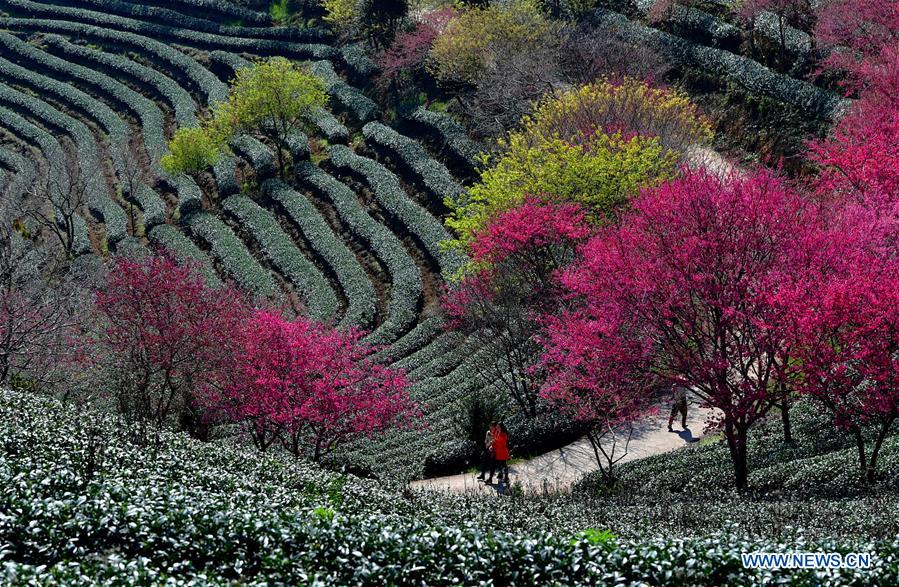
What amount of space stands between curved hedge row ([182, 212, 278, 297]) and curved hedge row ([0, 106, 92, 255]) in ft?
18.6

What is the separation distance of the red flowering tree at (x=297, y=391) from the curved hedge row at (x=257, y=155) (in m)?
26.1

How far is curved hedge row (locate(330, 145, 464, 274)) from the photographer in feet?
Result: 133

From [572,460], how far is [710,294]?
7.69 m

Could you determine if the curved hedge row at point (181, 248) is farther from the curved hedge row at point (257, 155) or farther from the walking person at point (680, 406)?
the walking person at point (680, 406)

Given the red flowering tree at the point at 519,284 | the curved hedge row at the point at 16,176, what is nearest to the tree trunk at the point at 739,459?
the red flowering tree at the point at 519,284

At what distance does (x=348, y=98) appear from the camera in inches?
2199

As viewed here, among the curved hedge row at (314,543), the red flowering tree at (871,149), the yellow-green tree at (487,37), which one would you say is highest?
the yellow-green tree at (487,37)

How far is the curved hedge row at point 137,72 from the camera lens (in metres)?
59.8

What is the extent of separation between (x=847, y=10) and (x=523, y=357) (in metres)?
24.8

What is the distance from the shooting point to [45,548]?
13086mm

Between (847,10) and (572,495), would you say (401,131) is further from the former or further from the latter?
(572,495)

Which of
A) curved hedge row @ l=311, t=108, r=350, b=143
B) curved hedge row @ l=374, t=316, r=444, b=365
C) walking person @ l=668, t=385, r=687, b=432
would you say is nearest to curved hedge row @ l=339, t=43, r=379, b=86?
curved hedge row @ l=311, t=108, r=350, b=143

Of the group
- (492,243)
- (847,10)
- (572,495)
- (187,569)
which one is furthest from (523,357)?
(847,10)

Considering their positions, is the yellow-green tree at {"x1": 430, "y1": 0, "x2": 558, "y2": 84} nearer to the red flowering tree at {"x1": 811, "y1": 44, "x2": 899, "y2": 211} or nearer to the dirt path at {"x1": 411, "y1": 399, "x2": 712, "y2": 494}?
the red flowering tree at {"x1": 811, "y1": 44, "x2": 899, "y2": 211}
